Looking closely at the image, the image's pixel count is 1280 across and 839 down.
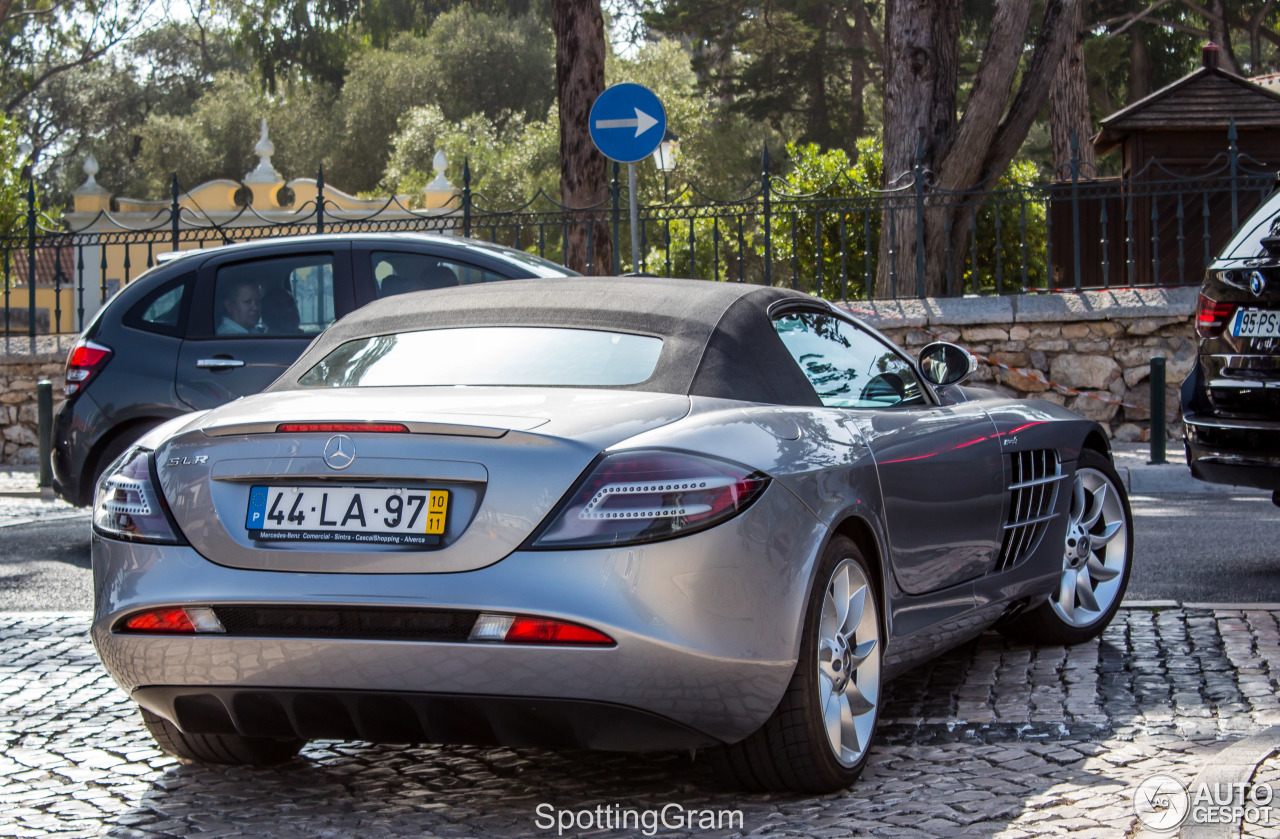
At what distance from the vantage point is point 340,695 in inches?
131

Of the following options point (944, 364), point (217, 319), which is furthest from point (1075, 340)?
point (944, 364)

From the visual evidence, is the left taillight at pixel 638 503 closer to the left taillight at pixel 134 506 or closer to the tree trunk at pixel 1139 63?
the left taillight at pixel 134 506

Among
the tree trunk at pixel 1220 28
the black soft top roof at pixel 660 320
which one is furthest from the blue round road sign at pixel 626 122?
the tree trunk at pixel 1220 28

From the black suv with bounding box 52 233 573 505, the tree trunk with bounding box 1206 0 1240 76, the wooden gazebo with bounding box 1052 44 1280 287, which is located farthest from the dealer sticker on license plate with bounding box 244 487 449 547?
the tree trunk with bounding box 1206 0 1240 76

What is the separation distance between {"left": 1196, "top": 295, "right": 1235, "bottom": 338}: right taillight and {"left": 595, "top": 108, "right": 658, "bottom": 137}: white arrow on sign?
20.4 ft

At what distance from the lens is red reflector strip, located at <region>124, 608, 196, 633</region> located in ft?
11.3

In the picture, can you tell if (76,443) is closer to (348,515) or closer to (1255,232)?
(348,515)

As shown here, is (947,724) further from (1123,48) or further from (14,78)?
(14,78)

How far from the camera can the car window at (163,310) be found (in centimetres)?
820

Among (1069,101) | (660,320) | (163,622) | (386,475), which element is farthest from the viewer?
(1069,101)

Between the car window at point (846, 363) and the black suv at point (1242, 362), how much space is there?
2.17 meters

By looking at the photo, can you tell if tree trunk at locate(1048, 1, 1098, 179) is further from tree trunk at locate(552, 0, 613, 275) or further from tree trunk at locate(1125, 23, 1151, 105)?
tree trunk at locate(552, 0, 613, 275)

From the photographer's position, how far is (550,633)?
126 inches

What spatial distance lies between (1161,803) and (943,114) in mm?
12511
